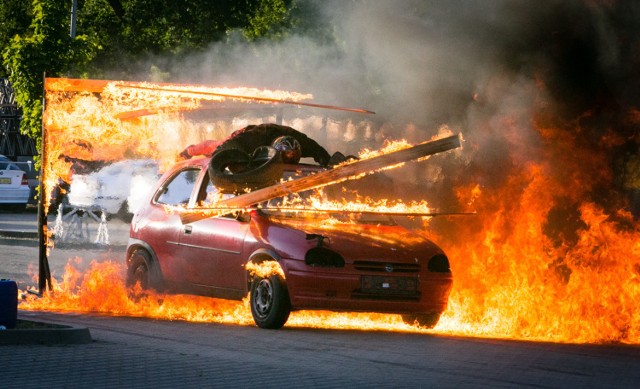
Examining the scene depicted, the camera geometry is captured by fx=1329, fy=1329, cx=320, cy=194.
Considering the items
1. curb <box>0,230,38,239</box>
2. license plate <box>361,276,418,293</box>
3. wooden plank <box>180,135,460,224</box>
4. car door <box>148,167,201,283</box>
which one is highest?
wooden plank <box>180,135,460,224</box>

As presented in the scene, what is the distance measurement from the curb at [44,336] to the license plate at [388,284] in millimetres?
2745

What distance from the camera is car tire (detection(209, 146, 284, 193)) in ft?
44.3

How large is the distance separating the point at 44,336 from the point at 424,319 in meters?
4.08

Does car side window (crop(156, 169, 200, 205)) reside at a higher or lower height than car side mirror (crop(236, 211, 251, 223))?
higher

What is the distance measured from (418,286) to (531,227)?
2413 millimetres

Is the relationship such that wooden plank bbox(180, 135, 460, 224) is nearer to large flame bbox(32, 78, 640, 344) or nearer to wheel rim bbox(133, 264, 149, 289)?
large flame bbox(32, 78, 640, 344)

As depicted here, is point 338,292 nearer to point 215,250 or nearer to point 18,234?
point 215,250

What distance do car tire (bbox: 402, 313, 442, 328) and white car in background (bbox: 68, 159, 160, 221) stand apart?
18885 mm

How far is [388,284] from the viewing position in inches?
500

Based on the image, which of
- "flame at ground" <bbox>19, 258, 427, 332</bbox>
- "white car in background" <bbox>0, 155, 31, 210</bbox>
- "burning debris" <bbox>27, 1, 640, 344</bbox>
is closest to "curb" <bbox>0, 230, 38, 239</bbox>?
"burning debris" <bbox>27, 1, 640, 344</bbox>

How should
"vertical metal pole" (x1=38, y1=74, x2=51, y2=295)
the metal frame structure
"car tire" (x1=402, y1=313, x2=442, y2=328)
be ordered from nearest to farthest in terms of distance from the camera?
"car tire" (x1=402, y1=313, x2=442, y2=328) → "vertical metal pole" (x1=38, y1=74, x2=51, y2=295) → the metal frame structure

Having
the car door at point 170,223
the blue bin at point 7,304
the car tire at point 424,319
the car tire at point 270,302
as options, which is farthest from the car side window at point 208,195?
the blue bin at point 7,304

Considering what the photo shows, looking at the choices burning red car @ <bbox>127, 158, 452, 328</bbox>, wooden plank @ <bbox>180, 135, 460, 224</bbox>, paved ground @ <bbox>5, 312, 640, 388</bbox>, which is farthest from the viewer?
burning red car @ <bbox>127, 158, 452, 328</bbox>

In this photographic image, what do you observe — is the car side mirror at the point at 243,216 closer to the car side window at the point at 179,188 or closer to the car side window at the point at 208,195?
the car side window at the point at 208,195
